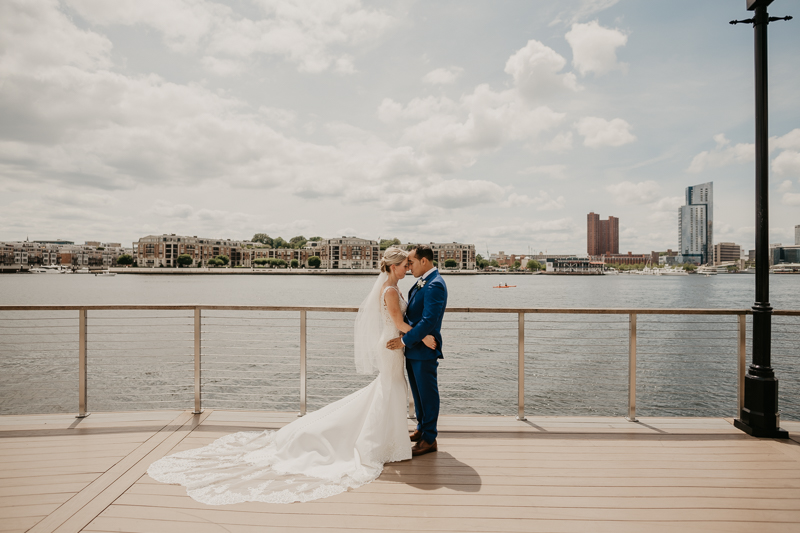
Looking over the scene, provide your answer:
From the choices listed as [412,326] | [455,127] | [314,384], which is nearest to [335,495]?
[412,326]

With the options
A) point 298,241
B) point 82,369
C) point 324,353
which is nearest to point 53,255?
point 298,241

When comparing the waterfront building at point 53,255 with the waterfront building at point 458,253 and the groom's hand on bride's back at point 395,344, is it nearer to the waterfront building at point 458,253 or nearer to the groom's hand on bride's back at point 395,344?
the waterfront building at point 458,253

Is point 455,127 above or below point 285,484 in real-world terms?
above

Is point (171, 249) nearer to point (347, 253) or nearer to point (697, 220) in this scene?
point (347, 253)

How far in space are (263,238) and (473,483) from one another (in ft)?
531

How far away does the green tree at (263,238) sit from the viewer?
15425 cm

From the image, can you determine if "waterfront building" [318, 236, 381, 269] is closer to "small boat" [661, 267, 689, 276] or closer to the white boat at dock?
"small boat" [661, 267, 689, 276]

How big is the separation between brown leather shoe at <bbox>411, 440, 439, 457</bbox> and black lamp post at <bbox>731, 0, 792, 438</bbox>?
2681 mm

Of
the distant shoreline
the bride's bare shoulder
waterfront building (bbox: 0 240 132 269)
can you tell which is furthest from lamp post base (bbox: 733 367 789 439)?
waterfront building (bbox: 0 240 132 269)

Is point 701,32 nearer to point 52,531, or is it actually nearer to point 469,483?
point 469,483

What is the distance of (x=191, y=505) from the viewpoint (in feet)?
7.32

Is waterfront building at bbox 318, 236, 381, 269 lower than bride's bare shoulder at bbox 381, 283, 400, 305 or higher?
higher

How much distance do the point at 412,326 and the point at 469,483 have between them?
3.58 feet

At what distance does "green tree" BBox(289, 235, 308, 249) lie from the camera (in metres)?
148
